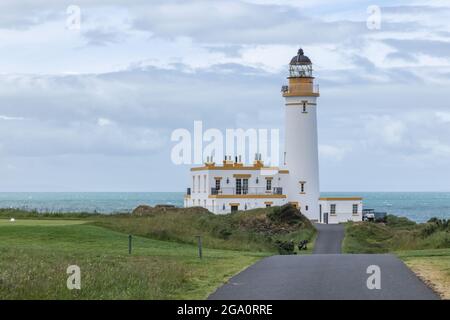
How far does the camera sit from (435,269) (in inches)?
908

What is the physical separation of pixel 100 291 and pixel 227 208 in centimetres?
5194

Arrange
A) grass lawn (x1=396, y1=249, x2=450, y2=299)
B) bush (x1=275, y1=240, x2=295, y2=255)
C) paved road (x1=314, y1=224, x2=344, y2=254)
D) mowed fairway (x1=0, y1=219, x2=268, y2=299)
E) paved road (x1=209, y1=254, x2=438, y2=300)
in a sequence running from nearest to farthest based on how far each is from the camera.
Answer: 1. paved road (x1=209, y1=254, x2=438, y2=300)
2. mowed fairway (x1=0, y1=219, x2=268, y2=299)
3. grass lawn (x1=396, y1=249, x2=450, y2=299)
4. bush (x1=275, y1=240, x2=295, y2=255)
5. paved road (x1=314, y1=224, x2=344, y2=254)

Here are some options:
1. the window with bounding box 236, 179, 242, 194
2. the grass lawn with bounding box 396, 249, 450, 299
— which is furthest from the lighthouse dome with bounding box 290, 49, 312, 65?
the grass lawn with bounding box 396, 249, 450, 299

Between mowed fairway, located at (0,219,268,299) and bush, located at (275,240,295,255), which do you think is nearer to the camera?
mowed fairway, located at (0,219,268,299)

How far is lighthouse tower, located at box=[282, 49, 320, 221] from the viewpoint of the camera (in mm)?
70625

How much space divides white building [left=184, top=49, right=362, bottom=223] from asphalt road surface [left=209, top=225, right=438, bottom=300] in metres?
43.7

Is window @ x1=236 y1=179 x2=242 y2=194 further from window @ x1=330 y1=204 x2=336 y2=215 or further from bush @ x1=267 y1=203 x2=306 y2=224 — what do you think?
bush @ x1=267 y1=203 x2=306 y2=224

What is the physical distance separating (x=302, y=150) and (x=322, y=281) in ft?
168

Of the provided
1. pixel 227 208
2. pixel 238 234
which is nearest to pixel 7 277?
pixel 238 234

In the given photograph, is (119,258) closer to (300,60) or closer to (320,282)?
(320,282)

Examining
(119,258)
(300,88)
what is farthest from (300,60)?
(119,258)

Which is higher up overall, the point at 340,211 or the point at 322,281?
the point at 340,211

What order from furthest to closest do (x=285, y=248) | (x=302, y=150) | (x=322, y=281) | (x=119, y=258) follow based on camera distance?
(x=302, y=150)
(x=285, y=248)
(x=119, y=258)
(x=322, y=281)
